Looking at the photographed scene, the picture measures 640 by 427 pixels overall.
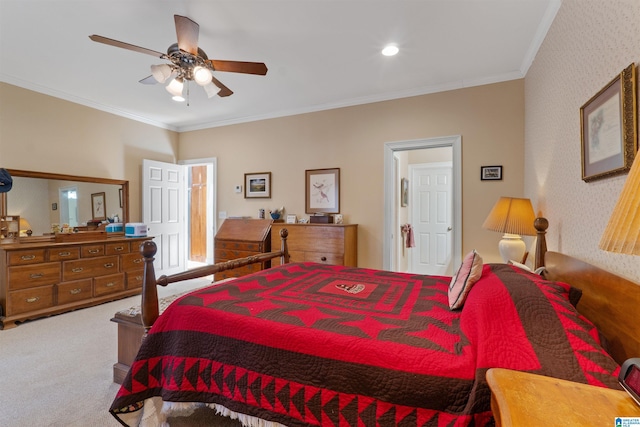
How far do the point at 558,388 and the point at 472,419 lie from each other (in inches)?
10.8

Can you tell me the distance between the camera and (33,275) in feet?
10.5

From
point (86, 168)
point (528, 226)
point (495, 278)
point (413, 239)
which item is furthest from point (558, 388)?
point (86, 168)

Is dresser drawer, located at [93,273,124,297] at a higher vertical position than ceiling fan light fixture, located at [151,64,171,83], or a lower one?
lower

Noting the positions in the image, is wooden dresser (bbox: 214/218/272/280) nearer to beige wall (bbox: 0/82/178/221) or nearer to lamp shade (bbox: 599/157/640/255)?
beige wall (bbox: 0/82/178/221)

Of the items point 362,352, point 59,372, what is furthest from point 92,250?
point 362,352

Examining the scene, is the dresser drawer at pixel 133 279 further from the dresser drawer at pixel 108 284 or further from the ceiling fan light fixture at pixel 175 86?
the ceiling fan light fixture at pixel 175 86

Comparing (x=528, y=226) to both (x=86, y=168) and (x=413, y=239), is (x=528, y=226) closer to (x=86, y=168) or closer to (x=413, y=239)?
(x=413, y=239)

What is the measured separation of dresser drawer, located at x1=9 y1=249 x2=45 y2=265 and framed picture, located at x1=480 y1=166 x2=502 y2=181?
504 cm

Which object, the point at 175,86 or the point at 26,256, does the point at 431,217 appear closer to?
the point at 175,86

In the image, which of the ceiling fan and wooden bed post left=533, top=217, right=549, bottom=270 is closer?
wooden bed post left=533, top=217, right=549, bottom=270

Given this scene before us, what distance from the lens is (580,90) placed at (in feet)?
5.42

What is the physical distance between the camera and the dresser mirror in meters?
3.46

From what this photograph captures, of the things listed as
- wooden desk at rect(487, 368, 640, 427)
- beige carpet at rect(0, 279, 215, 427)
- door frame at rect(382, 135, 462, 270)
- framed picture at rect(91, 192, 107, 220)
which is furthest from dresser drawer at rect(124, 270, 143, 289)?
wooden desk at rect(487, 368, 640, 427)

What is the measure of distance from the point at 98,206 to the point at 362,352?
4641 mm
